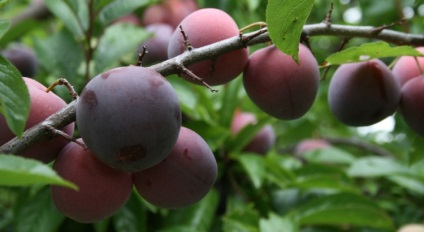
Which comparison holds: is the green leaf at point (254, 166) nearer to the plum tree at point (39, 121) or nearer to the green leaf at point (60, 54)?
the green leaf at point (60, 54)

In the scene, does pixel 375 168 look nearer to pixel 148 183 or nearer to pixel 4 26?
pixel 148 183

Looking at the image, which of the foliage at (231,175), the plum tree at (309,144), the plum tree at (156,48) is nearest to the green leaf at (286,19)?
the foliage at (231,175)

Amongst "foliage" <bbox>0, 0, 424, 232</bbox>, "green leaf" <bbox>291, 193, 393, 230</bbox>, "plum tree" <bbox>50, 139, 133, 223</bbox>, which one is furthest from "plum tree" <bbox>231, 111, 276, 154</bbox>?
"plum tree" <bbox>50, 139, 133, 223</bbox>

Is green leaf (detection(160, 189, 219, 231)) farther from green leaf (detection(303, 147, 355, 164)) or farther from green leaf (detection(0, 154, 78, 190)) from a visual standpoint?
green leaf (detection(0, 154, 78, 190))

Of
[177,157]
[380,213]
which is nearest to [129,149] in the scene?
[177,157]

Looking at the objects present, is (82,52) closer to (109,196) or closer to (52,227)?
(52,227)

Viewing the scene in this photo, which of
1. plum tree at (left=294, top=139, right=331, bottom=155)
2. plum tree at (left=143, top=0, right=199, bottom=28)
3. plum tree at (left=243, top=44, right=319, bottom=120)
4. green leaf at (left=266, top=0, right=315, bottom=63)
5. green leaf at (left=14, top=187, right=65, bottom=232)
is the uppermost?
green leaf at (left=266, top=0, right=315, bottom=63)

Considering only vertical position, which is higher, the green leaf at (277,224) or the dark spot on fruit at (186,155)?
the dark spot on fruit at (186,155)
